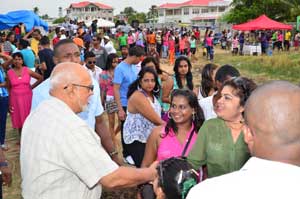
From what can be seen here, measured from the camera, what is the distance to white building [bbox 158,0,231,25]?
97.4 meters

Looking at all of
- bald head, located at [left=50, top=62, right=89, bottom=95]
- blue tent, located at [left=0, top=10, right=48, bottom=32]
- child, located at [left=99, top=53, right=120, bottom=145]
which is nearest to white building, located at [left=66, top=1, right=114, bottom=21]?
blue tent, located at [left=0, top=10, right=48, bottom=32]

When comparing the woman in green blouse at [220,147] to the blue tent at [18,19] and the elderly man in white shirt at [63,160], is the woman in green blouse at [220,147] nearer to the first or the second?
the elderly man in white shirt at [63,160]

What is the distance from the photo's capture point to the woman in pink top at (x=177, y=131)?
3539 mm

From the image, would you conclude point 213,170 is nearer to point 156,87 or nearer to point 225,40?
point 156,87

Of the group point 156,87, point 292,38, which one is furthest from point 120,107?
point 292,38

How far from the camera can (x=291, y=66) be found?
61.5ft

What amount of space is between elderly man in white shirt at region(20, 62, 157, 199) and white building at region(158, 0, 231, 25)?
9371 centimetres

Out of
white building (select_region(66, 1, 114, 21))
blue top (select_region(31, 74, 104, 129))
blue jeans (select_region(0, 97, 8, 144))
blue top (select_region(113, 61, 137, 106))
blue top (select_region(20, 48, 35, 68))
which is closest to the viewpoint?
blue top (select_region(31, 74, 104, 129))

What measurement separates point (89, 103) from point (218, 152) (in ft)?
4.48

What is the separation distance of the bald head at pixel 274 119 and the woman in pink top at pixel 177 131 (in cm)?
188

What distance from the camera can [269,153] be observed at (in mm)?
1536

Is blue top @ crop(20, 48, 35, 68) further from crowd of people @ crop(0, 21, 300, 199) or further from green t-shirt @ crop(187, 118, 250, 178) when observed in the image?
green t-shirt @ crop(187, 118, 250, 178)

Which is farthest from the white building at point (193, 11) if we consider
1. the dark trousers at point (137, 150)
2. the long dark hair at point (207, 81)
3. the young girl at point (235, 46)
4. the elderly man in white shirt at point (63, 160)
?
the elderly man in white shirt at point (63, 160)

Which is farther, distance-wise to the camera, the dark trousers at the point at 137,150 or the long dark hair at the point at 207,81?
the long dark hair at the point at 207,81
